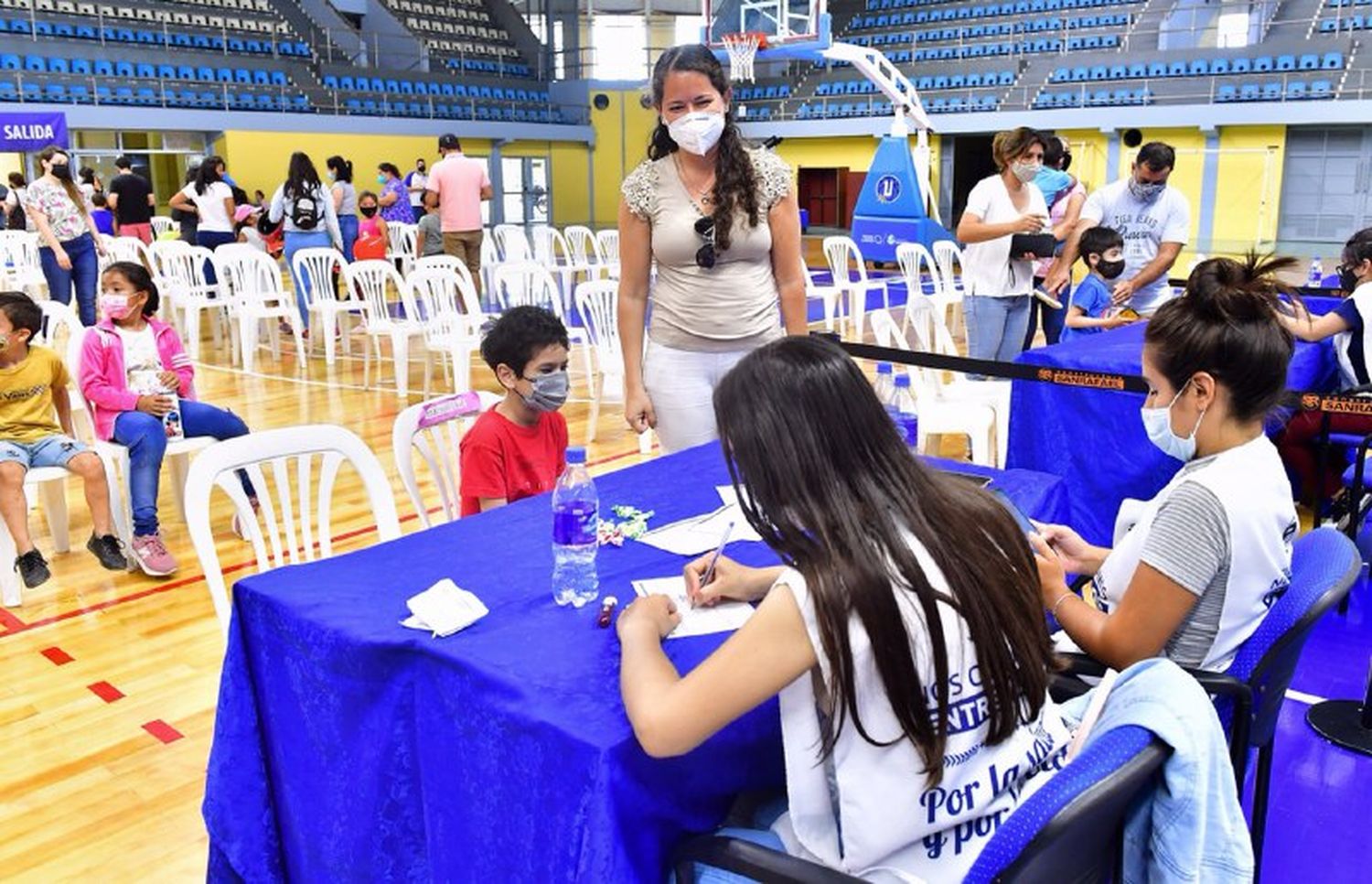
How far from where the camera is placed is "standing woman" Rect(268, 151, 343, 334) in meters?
8.40

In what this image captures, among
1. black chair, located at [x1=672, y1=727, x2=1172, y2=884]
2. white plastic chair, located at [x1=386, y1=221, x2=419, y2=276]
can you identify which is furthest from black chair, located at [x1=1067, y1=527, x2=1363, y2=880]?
white plastic chair, located at [x1=386, y1=221, x2=419, y2=276]

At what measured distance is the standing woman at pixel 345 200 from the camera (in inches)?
389

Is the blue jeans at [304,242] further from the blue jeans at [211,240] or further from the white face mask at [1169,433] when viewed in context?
the white face mask at [1169,433]

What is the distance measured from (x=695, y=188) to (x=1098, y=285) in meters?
2.83

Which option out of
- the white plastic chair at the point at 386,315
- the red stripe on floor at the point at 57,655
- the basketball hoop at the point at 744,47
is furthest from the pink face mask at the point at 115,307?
the basketball hoop at the point at 744,47

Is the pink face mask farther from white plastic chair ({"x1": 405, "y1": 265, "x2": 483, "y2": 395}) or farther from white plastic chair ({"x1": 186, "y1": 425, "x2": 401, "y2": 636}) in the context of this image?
white plastic chair ({"x1": 405, "y1": 265, "x2": 483, "y2": 395})

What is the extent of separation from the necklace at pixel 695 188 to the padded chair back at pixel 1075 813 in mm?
1860

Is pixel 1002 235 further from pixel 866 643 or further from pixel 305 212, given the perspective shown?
pixel 305 212

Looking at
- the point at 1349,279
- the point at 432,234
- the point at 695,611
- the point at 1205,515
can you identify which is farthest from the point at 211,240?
the point at 1205,515

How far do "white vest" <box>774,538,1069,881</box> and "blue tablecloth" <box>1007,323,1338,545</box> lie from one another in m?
2.74

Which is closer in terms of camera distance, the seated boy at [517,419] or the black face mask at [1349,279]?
the seated boy at [517,419]

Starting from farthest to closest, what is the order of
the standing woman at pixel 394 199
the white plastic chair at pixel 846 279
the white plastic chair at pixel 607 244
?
the standing woman at pixel 394 199, the white plastic chair at pixel 607 244, the white plastic chair at pixel 846 279

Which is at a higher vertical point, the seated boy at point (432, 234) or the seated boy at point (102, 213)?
the seated boy at point (102, 213)

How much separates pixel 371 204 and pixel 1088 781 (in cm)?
962
